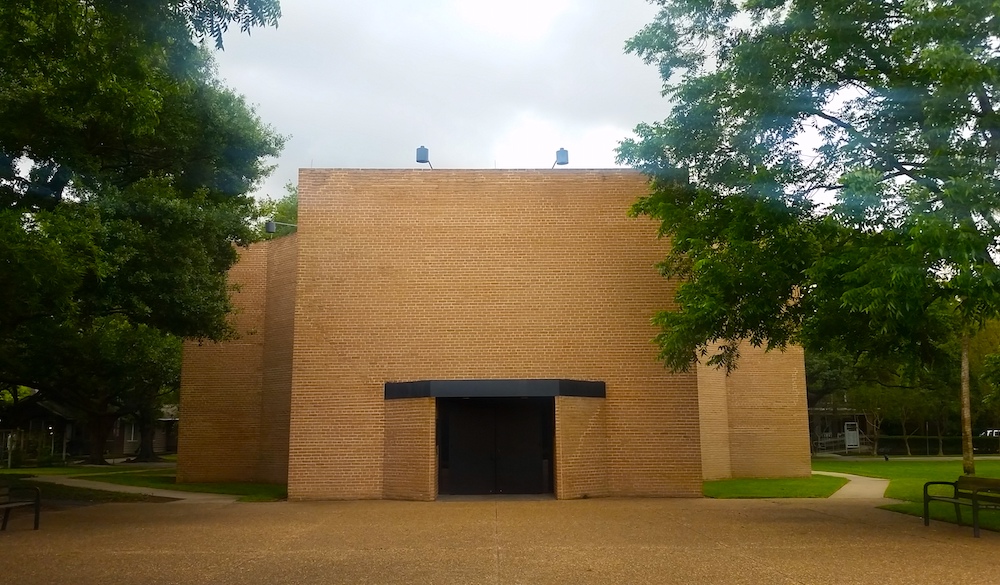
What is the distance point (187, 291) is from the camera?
1617 centimetres

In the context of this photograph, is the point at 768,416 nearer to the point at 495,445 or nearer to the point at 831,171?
the point at 495,445

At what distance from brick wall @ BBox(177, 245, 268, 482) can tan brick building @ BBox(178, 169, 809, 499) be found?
7.76 metres

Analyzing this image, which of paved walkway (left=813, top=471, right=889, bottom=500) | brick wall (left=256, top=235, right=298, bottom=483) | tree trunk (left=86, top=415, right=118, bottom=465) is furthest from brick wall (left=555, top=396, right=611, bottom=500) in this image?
tree trunk (left=86, top=415, right=118, bottom=465)

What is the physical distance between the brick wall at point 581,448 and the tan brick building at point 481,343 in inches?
1.3

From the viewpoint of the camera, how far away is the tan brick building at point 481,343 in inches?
690

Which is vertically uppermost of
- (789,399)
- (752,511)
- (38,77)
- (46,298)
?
(38,77)

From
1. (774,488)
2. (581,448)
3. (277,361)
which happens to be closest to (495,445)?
(581,448)

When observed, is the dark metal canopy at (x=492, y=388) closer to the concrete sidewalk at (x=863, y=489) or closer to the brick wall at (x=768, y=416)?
the concrete sidewalk at (x=863, y=489)

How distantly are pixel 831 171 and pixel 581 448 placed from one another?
7.74 m

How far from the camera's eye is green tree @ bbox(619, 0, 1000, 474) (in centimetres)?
1041

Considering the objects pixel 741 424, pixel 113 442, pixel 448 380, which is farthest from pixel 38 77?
pixel 113 442

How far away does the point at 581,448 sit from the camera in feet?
57.5

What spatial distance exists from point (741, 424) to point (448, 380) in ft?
48.1

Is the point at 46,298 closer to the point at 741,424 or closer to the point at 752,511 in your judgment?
the point at 752,511
